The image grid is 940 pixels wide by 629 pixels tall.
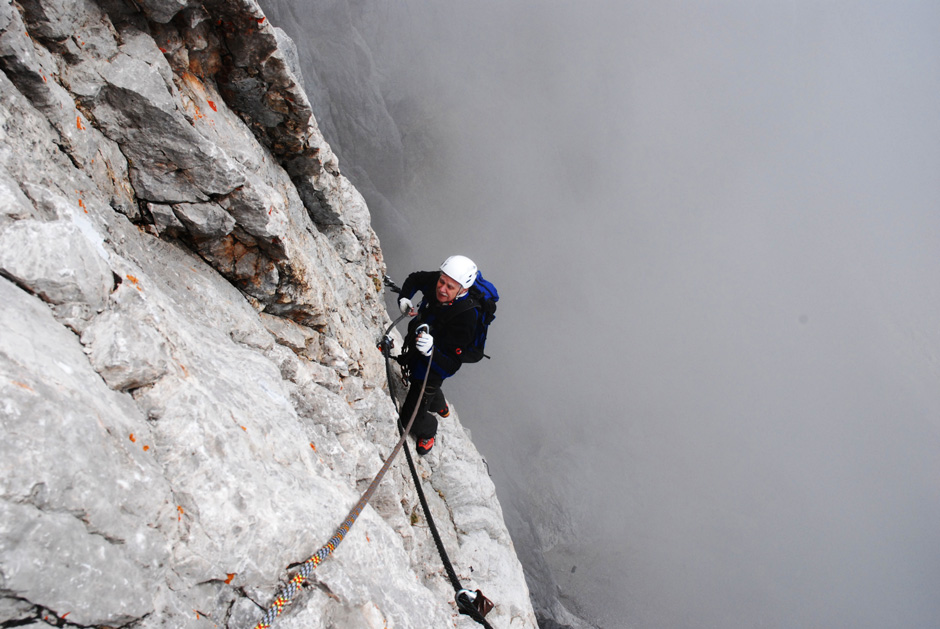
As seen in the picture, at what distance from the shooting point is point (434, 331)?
4988 millimetres

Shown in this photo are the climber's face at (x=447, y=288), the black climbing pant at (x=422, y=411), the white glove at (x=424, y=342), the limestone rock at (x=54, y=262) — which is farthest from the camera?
the black climbing pant at (x=422, y=411)

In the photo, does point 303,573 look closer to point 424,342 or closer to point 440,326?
point 424,342

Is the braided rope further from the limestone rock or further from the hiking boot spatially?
the hiking boot

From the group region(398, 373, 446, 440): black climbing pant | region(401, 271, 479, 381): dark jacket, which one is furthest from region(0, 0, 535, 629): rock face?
region(401, 271, 479, 381): dark jacket

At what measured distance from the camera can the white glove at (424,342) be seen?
4738 mm

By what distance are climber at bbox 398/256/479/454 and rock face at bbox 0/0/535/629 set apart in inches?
33.9

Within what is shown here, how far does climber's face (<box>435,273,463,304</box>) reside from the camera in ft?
15.0

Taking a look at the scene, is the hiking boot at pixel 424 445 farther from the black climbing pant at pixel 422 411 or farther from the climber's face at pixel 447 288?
the climber's face at pixel 447 288

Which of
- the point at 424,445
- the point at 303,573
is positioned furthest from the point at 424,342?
the point at 303,573

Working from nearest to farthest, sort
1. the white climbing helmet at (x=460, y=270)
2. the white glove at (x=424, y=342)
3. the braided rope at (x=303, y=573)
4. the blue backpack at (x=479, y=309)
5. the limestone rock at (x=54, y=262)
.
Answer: the limestone rock at (x=54, y=262), the braided rope at (x=303, y=573), the white climbing helmet at (x=460, y=270), the white glove at (x=424, y=342), the blue backpack at (x=479, y=309)

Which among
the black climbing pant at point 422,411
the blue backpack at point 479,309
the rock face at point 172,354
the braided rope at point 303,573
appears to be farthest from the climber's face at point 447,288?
the braided rope at point 303,573

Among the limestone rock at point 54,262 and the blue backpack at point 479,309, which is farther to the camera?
the blue backpack at point 479,309

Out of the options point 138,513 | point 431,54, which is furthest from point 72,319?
point 431,54

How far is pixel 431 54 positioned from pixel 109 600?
78.4 feet
